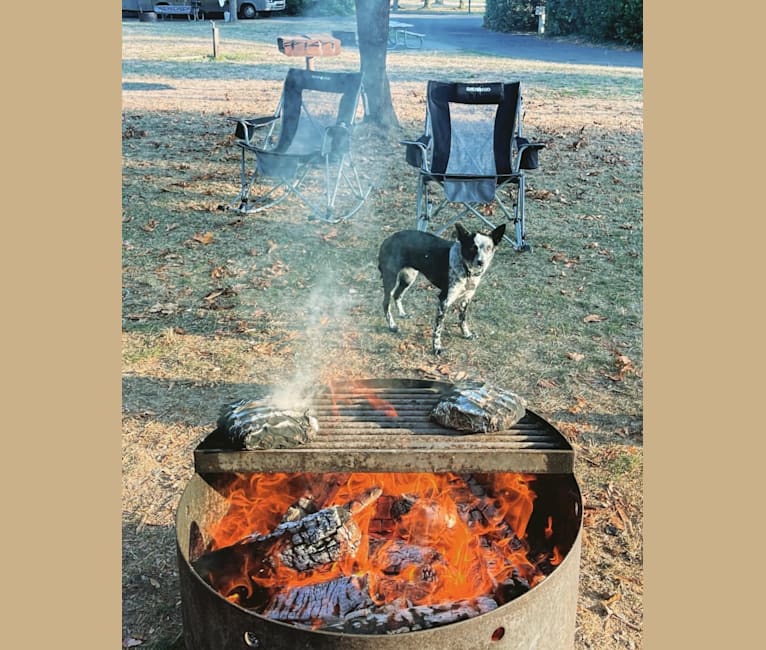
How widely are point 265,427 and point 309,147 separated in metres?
6.52

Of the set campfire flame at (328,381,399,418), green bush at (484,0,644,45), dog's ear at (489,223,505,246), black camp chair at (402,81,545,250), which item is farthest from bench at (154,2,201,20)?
campfire flame at (328,381,399,418)

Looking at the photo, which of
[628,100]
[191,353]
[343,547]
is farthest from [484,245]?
[628,100]

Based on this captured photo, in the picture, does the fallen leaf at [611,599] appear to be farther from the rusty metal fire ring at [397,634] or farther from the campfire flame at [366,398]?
the campfire flame at [366,398]

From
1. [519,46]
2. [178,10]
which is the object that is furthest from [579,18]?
[178,10]

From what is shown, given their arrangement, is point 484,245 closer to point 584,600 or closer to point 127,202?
point 584,600

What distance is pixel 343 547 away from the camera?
2.93 m

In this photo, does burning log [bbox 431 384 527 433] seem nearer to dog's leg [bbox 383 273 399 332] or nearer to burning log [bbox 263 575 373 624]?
burning log [bbox 263 575 373 624]

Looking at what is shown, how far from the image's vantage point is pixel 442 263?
527cm

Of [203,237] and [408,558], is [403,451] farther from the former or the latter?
[203,237]

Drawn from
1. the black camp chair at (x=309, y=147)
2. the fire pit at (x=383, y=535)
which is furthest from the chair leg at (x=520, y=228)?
the fire pit at (x=383, y=535)

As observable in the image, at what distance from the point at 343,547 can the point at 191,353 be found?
2.90 metres

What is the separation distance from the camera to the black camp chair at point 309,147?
7918mm

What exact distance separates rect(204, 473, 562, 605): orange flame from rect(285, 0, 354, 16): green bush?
32.4 ft

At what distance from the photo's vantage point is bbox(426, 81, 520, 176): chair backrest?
7.78m
